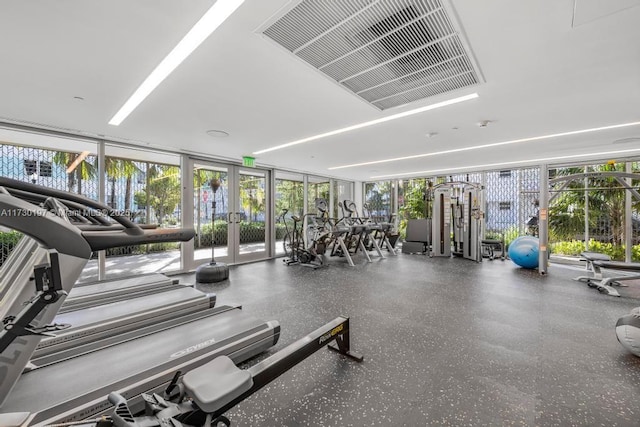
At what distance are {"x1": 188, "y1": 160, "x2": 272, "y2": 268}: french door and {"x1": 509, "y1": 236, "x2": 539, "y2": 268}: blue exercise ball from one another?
224 inches

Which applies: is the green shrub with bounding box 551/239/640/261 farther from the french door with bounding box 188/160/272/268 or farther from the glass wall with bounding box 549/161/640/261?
the french door with bounding box 188/160/272/268

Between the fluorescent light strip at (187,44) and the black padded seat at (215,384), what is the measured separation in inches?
77.8

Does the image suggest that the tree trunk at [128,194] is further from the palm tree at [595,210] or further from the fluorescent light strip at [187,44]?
the palm tree at [595,210]

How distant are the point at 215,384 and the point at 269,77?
7.70ft

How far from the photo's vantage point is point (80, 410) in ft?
4.41

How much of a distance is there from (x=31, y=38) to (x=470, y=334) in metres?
4.34

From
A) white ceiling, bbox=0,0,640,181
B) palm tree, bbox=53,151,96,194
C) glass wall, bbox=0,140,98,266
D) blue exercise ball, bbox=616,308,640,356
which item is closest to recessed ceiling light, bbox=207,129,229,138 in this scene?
white ceiling, bbox=0,0,640,181

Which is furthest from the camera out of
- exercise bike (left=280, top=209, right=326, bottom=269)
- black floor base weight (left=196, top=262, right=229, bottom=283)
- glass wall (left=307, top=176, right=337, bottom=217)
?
glass wall (left=307, top=176, right=337, bottom=217)

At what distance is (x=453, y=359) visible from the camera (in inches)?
83.9

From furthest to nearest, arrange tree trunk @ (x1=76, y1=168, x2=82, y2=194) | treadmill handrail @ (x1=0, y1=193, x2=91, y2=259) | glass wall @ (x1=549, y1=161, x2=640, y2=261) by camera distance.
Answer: glass wall @ (x1=549, y1=161, x2=640, y2=261)
tree trunk @ (x1=76, y1=168, x2=82, y2=194)
treadmill handrail @ (x1=0, y1=193, x2=91, y2=259)

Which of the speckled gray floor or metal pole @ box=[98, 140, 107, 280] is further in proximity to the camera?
metal pole @ box=[98, 140, 107, 280]

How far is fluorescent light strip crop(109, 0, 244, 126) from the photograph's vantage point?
1.57 m

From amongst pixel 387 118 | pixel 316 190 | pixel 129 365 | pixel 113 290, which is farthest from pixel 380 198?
pixel 129 365

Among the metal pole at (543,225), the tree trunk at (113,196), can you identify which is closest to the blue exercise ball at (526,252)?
the metal pole at (543,225)
